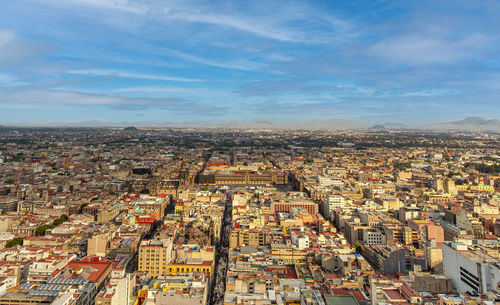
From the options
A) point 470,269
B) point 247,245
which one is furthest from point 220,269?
point 470,269

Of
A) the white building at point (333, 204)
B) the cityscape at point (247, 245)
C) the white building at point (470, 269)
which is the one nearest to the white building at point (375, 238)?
the cityscape at point (247, 245)

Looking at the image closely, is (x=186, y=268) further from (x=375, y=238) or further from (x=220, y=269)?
(x=375, y=238)

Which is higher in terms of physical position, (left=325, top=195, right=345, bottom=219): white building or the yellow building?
(left=325, top=195, right=345, bottom=219): white building

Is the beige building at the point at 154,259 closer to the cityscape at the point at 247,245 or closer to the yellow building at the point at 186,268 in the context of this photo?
the cityscape at the point at 247,245

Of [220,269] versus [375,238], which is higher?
[375,238]

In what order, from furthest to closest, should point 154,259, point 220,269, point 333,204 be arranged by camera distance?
point 333,204 → point 220,269 → point 154,259

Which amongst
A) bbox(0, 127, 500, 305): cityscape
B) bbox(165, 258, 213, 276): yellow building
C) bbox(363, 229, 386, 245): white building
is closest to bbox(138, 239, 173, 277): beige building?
bbox(0, 127, 500, 305): cityscape

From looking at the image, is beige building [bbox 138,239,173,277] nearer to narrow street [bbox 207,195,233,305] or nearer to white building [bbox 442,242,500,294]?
narrow street [bbox 207,195,233,305]
